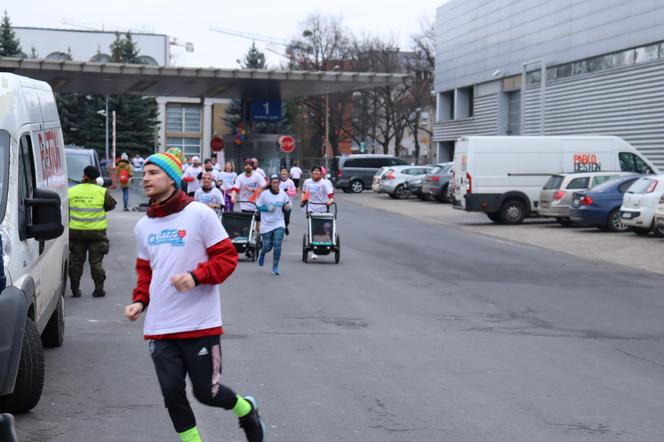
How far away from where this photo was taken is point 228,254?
553cm

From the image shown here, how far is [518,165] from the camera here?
1196 inches

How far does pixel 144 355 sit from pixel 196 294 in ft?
13.5

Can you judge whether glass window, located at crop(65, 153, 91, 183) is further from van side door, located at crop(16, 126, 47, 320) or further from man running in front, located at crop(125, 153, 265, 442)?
man running in front, located at crop(125, 153, 265, 442)

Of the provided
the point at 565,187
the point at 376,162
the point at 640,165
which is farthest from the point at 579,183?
the point at 376,162

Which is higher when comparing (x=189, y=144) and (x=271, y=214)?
(x=189, y=144)

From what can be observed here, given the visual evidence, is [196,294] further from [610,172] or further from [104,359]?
[610,172]

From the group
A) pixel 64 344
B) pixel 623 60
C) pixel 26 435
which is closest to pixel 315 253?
pixel 64 344

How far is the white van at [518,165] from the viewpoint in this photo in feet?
99.0

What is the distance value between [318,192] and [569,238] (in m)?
8.52

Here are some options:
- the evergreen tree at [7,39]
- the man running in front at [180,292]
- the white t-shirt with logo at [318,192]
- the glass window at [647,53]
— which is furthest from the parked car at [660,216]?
the evergreen tree at [7,39]

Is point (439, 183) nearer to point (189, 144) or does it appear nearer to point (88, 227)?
point (88, 227)

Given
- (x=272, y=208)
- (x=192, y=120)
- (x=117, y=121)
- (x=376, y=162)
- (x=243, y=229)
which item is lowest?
(x=243, y=229)

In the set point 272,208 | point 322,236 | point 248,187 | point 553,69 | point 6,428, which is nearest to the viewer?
point 6,428

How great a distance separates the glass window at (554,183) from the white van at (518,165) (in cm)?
109
